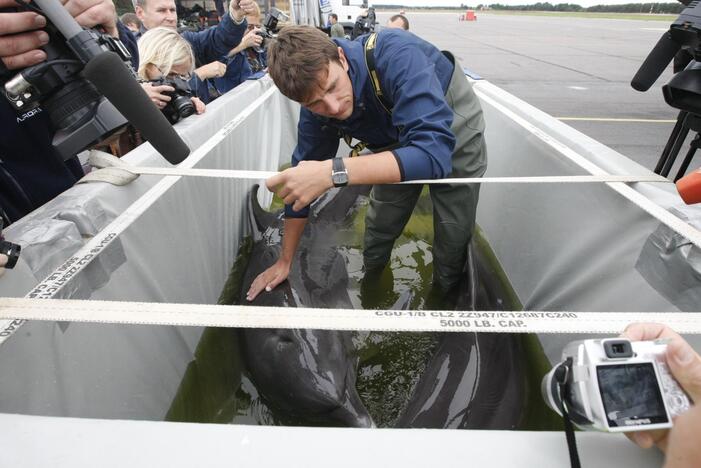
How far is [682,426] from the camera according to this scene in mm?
683

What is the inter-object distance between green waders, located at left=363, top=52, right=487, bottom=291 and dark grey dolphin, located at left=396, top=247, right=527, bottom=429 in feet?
2.39

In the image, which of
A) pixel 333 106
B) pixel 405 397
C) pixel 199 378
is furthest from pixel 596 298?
pixel 199 378

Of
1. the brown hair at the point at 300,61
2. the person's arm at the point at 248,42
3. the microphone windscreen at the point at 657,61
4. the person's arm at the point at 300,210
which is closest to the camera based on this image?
the brown hair at the point at 300,61

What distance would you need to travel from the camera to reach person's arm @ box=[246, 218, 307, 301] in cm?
245

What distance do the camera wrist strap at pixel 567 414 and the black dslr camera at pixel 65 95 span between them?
1384mm

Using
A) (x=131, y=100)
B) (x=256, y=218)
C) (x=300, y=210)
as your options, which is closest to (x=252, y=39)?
(x=256, y=218)

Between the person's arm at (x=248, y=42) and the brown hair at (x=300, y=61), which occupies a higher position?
the brown hair at (x=300, y=61)

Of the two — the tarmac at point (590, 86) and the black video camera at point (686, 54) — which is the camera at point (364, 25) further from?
the black video camera at point (686, 54)

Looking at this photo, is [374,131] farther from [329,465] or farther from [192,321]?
[329,465]

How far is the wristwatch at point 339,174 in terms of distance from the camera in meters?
1.61

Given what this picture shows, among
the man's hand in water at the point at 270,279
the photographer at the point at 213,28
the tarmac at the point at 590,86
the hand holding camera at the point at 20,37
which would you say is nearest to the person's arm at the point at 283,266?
the man's hand in water at the point at 270,279

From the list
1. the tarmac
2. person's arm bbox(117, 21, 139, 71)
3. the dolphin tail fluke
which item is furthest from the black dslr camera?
the tarmac

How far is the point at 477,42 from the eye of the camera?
69.5ft

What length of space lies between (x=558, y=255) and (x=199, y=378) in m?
2.25
